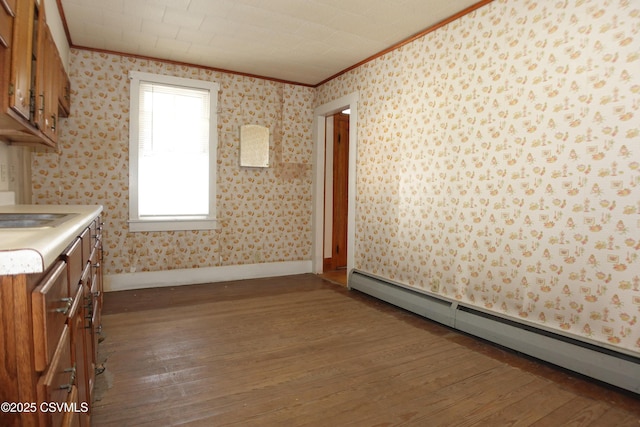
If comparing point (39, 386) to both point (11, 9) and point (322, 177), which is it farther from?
point (322, 177)

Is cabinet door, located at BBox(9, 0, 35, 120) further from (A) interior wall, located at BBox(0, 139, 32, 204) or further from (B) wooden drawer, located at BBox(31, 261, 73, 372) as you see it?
(A) interior wall, located at BBox(0, 139, 32, 204)

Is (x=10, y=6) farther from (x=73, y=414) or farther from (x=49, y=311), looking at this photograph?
(x=73, y=414)

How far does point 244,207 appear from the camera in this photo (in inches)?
188

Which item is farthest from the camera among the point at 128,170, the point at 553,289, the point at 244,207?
the point at 244,207

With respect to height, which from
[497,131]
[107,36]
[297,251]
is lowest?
[297,251]

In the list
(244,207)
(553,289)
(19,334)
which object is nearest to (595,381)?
(553,289)

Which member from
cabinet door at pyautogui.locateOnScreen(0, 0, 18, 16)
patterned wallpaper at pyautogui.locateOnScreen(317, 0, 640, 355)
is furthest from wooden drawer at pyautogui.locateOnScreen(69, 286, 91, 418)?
patterned wallpaper at pyautogui.locateOnScreen(317, 0, 640, 355)

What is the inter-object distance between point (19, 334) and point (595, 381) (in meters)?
2.82

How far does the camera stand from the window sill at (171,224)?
13.7ft

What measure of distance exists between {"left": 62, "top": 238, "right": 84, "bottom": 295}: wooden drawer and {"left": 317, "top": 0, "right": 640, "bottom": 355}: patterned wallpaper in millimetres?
2682

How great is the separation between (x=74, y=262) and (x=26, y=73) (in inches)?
40.0

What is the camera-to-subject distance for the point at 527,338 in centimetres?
250

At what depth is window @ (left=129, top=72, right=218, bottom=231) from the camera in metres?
4.15

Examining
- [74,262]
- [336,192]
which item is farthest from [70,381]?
[336,192]
